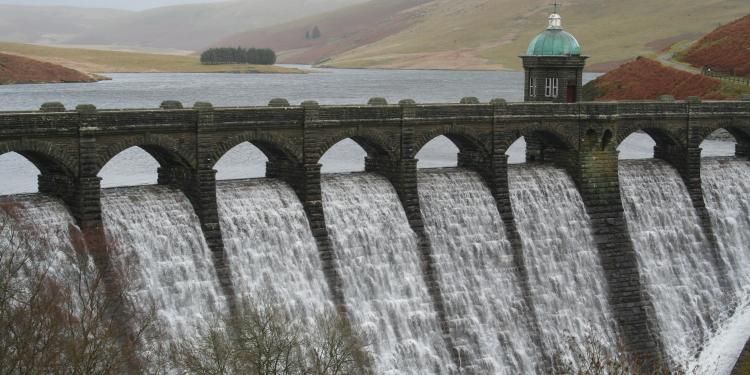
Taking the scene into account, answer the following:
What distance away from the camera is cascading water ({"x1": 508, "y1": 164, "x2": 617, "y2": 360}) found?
7981 centimetres

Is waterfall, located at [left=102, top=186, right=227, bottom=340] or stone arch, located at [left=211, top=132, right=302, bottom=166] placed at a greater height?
stone arch, located at [left=211, top=132, right=302, bottom=166]

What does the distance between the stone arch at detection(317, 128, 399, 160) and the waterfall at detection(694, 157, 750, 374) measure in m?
27.5

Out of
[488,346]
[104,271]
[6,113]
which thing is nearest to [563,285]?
[488,346]

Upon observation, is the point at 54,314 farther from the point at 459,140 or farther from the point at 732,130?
the point at 732,130

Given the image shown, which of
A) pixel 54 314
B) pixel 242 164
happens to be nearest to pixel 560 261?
pixel 54 314

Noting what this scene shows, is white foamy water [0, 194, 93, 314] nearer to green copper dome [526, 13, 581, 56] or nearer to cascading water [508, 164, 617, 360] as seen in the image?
cascading water [508, 164, 617, 360]

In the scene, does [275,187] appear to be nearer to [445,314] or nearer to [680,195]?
[445,314]

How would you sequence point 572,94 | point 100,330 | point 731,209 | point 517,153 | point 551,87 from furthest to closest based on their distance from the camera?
point 517,153 → point 572,94 → point 551,87 → point 731,209 → point 100,330

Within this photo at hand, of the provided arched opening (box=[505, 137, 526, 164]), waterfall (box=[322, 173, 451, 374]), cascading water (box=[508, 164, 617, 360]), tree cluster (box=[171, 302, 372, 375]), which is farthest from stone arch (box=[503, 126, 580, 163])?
arched opening (box=[505, 137, 526, 164])

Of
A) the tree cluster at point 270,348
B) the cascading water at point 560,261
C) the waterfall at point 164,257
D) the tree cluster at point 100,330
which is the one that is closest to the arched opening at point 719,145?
the cascading water at point 560,261

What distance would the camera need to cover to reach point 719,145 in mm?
135750

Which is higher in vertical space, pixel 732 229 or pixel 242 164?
pixel 242 164

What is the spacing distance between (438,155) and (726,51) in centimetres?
6583

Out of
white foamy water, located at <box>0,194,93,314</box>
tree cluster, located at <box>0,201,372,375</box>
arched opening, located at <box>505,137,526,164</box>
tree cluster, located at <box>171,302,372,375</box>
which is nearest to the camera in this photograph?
tree cluster, located at <box>0,201,372,375</box>
